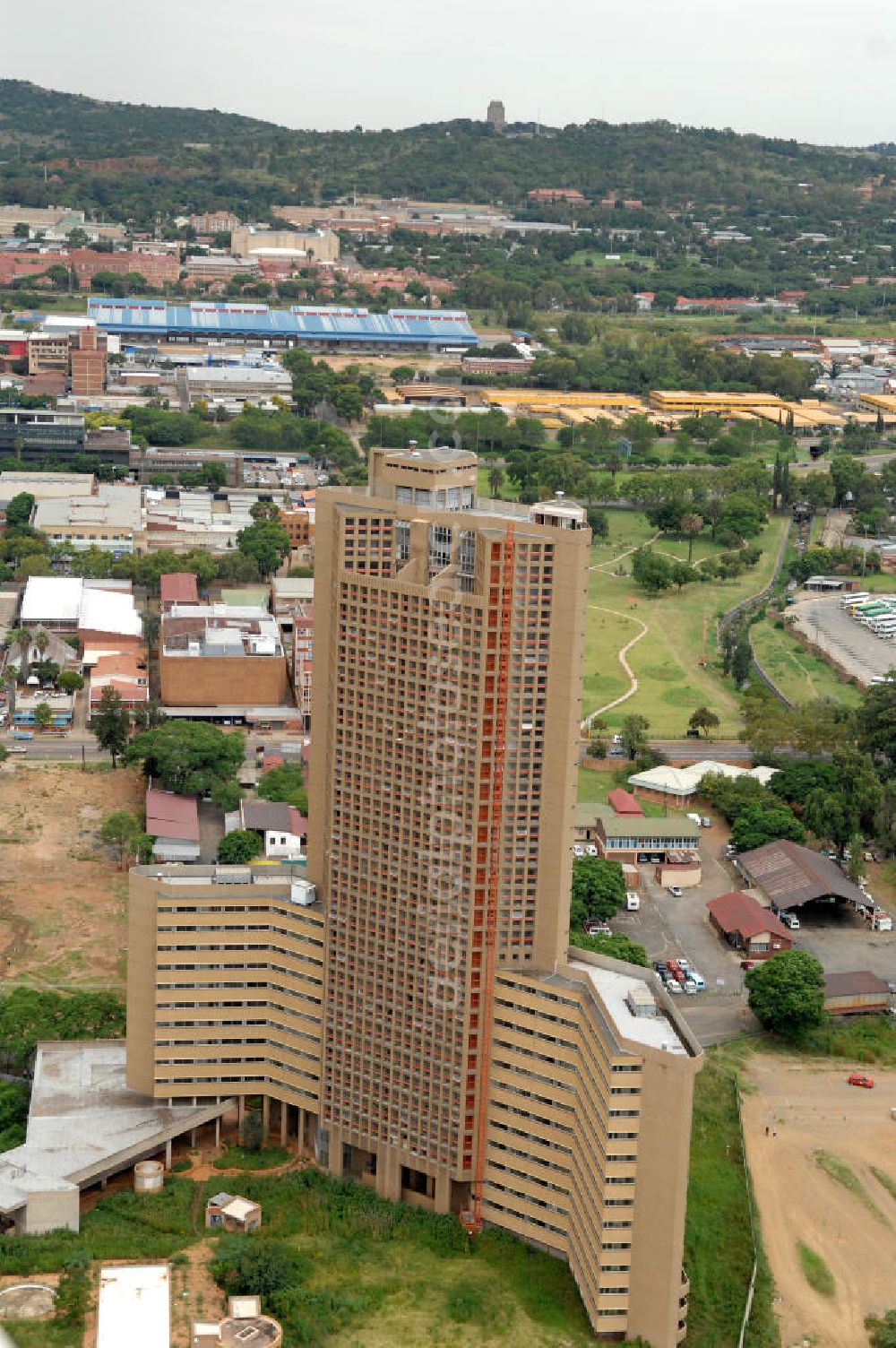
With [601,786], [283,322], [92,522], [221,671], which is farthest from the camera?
[283,322]

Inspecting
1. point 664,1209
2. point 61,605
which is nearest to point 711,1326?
point 664,1209

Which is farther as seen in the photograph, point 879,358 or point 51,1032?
point 879,358

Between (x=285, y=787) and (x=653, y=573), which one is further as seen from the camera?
(x=653, y=573)

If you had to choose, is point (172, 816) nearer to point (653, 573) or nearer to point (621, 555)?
point (653, 573)

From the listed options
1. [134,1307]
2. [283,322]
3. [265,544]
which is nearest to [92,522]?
[265,544]

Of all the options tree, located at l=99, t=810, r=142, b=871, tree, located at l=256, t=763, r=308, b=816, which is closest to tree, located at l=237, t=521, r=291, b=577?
tree, located at l=256, t=763, r=308, b=816

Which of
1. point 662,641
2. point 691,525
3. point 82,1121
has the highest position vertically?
point 691,525

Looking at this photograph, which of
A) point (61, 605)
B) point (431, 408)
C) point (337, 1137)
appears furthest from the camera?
point (431, 408)

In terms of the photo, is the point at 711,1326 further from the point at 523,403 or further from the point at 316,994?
the point at 523,403

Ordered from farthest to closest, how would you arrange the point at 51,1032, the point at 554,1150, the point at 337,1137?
the point at 51,1032 → the point at 337,1137 → the point at 554,1150
